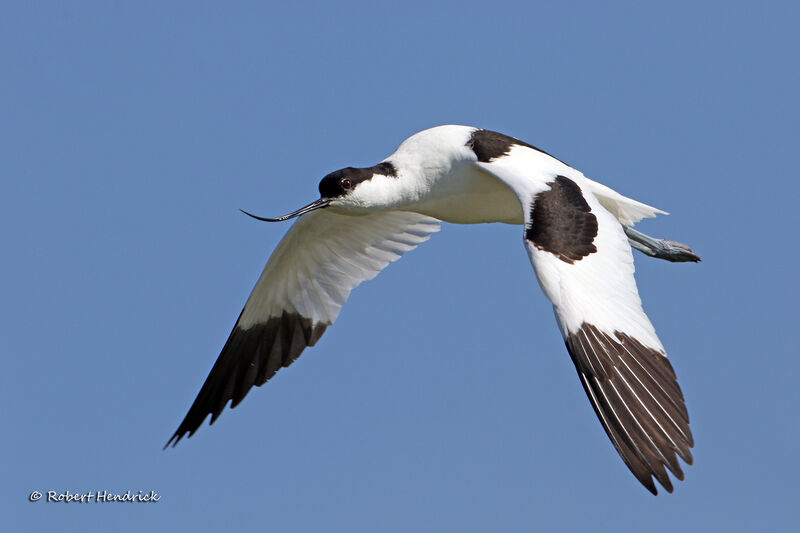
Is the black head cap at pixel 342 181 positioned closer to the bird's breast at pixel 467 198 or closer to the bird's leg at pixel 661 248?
the bird's breast at pixel 467 198

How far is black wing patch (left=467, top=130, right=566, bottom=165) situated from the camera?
30.8ft

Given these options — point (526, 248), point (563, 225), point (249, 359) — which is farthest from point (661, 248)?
point (249, 359)

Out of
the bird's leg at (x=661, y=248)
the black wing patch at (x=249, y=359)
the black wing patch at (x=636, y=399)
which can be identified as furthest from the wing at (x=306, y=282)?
the black wing patch at (x=636, y=399)

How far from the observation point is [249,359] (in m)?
11.1

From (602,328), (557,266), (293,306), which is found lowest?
(602,328)

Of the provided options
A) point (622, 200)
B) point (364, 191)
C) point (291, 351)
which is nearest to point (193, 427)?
point (291, 351)

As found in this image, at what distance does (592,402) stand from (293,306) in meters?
5.02

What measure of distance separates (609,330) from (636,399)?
53 cm

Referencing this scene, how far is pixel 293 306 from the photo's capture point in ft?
37.0

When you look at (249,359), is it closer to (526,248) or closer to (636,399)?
(526,248)

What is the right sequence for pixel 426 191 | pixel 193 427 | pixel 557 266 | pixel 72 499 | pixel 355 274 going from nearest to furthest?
pixel 557 266
pixel 72 499
pixel 426 191
pixel 193 427
pixel 355 274

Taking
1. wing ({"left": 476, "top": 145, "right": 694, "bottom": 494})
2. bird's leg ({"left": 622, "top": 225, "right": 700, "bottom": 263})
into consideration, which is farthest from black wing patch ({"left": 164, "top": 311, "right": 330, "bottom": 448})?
wing ({"left": 476, "top": 145, "right": 694, "bottom": 494})

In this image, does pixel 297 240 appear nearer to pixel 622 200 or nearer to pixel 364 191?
pixel 364 191

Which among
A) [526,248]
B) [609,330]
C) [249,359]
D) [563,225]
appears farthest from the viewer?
[249,359]
